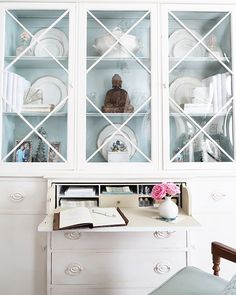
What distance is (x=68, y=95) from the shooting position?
1580 mm

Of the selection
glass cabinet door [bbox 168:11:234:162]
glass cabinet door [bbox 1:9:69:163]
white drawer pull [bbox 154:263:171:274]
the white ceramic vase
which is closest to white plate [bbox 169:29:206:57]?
glass cabinet door [bbox 168:11:234:162]

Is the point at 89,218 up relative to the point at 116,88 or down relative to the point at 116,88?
down

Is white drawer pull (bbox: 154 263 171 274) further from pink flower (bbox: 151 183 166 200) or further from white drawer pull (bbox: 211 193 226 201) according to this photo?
white drawer pull (bbox: 211 193 226 201)

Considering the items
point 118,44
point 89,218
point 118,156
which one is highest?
point 118,44

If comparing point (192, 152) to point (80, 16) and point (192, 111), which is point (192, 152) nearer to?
point (192, 111)

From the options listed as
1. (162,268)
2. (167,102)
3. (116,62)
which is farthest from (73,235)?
(116,62)

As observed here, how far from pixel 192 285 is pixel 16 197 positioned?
108 cm

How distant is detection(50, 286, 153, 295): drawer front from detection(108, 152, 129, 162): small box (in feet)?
2.38

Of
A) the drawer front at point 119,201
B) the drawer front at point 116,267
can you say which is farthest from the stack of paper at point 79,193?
the drawer front at point 116,267

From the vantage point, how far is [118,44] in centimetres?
163

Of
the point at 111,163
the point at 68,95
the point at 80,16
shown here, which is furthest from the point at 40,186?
the point at 80,16

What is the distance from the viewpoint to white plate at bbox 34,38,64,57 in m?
1.63

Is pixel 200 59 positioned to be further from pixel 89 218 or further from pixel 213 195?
pixel 89 218

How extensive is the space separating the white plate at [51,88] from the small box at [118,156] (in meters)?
0.48
